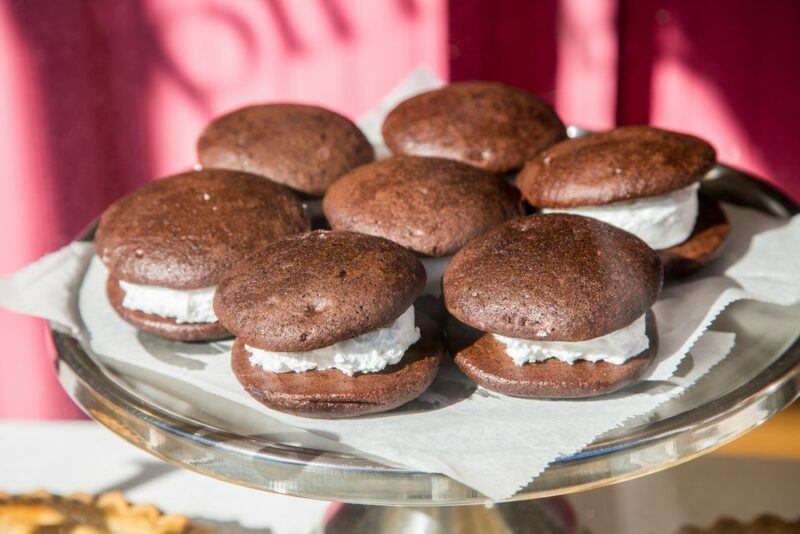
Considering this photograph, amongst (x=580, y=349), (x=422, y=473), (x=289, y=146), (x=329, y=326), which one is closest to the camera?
(x=422, y=473)

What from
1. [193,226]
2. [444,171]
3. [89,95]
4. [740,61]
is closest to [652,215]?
[444,171]

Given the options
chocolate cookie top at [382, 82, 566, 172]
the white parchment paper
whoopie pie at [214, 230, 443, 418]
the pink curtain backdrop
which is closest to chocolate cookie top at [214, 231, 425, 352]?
whoopie pie at [214, 230, 443, 418]

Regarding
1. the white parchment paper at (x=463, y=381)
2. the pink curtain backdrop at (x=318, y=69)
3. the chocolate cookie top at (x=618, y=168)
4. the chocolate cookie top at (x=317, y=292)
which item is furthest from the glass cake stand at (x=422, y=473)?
the pink curtain backdrop at (x=318, y=69)

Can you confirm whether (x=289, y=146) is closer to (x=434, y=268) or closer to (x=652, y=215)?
(x=434, y=268)

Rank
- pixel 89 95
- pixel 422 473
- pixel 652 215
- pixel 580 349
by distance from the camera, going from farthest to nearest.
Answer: pixel 89 95 < pixel 652 215 < pixel 580 349 < pixel 422 473

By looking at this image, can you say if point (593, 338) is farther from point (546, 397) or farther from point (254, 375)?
point (254, 375)

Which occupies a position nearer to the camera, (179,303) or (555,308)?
(555,308)

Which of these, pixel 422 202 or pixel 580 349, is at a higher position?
pixel 422 202
